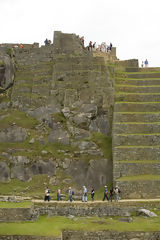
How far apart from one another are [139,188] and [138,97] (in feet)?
37.7

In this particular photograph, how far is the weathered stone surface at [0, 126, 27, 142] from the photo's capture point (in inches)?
1186

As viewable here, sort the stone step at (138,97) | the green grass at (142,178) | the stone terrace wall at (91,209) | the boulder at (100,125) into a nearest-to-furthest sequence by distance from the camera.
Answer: the stone terrace wall at (91,209) < the green grass at (142,178) < the boulder at (100,125) < the stone step at (138,97)

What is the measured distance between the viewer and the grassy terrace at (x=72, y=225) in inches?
697

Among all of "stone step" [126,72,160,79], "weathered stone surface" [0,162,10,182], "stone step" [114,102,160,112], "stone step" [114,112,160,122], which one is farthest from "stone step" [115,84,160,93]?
"weathered stone surface" [0,162,10,182]

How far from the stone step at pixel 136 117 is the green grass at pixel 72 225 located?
11.0 meters

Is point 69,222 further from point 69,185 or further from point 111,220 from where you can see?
point 69,185

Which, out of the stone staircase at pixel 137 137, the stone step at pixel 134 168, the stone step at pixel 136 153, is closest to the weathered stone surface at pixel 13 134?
the stone staircase at pixel 137 137

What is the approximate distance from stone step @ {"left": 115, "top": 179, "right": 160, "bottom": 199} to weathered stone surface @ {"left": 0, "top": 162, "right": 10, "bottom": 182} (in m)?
8.99

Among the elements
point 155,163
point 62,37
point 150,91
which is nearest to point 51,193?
point 155,163

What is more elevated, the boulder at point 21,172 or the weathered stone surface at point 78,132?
the weathered stone surface at point 78,132

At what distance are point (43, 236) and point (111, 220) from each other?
567 cm

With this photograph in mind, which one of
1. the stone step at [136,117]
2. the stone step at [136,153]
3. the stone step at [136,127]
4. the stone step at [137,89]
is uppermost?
the stone step at [137,89]

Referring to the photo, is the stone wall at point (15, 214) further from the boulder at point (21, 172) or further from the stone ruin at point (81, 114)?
the boulder at point (21, 172)

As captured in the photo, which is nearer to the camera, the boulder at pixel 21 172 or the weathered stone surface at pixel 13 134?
the boulder at pixel 21 172
